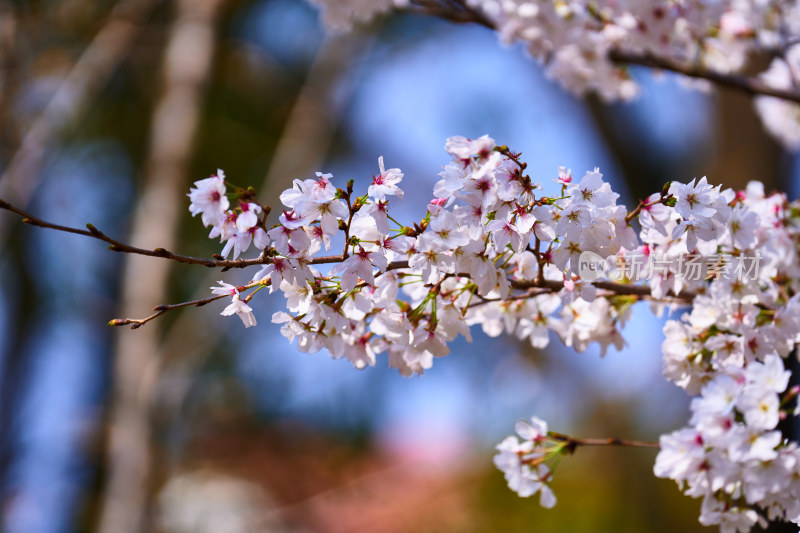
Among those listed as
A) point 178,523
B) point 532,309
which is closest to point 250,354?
point 178,523

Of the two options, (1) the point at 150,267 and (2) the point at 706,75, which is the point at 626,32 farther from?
(1) the point at 150,267

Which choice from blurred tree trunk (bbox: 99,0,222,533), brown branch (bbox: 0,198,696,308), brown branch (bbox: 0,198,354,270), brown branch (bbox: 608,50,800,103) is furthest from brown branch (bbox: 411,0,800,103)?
blurred tree trunk (bbox: 99,0,222,533)

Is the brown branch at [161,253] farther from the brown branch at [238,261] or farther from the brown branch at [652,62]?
the brown branch at [652,62]

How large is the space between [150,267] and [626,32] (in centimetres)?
278

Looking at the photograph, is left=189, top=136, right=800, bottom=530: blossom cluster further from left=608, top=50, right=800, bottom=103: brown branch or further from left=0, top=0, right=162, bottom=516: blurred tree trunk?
left=0, top=0, right=162, bottom=516: blurred tree trunk

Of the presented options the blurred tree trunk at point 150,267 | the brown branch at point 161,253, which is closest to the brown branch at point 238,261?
the brown branch at point 161,253

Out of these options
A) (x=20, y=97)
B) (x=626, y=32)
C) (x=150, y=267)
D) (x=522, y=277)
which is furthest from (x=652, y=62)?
(x=20, y=97)

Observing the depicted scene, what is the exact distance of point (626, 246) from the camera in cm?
86

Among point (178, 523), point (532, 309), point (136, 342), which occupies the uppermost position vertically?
point (532, 309)

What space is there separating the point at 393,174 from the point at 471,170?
97mm

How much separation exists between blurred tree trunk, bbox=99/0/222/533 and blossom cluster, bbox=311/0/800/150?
6.99 ft

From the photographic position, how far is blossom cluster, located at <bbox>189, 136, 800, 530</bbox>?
0.78m

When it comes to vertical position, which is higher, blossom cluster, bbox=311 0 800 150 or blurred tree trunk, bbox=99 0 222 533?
blossom cluster, bbox=311 0 800 150

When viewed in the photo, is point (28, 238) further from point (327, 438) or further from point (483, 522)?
point (483, 522)
